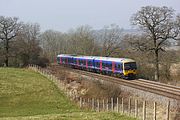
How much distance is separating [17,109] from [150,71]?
26015mm

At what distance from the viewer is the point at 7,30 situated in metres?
84.0

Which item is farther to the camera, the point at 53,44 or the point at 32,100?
the point at 53,44

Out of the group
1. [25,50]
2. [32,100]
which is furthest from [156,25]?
[25,50]

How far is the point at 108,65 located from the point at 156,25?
9.65 m

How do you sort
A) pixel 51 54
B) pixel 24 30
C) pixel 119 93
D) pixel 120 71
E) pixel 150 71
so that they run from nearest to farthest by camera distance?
pixel 119 93
pixel 120 71
pixel 150 71
pixel 24 30
pixel 51 54

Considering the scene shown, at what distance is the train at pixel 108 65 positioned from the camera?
148 feet

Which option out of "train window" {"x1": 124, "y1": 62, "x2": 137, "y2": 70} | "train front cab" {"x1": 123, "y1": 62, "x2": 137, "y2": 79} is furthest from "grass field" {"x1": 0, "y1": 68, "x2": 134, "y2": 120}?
"train window" {"x1": 124, "y1": 62, "x2": 137, "y2": 70}

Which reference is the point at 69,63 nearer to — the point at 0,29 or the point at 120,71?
the point at 0,29

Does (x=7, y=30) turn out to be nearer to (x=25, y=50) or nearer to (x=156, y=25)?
(x=25, y=50)

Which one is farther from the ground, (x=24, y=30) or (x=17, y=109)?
(x=24, y=30)

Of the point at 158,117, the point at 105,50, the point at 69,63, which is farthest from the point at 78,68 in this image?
the point at 158,117

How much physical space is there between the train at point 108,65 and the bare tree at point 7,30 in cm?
1959

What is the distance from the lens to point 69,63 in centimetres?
7181

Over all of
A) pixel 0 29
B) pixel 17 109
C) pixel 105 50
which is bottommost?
pixel 17 109
